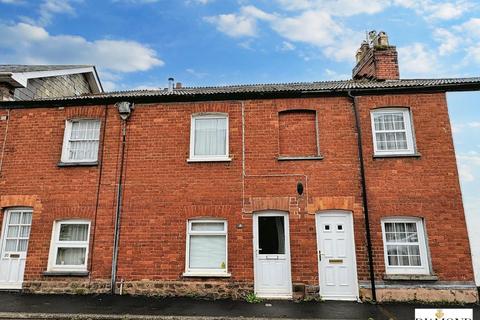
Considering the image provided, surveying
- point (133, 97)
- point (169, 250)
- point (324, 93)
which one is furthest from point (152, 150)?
point (324, 93)

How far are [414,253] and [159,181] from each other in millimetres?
7641

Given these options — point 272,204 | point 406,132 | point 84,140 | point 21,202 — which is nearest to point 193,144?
point 272,204

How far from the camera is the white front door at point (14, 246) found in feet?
32.6

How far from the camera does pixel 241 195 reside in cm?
982

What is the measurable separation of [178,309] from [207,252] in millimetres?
2035

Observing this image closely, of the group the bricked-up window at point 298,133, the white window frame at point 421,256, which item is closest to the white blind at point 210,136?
the bricked-up window at point 298,133

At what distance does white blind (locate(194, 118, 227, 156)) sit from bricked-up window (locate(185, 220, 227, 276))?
2.18 m

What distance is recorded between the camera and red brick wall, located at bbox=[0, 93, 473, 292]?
9336mm

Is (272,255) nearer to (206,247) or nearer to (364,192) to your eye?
(206,247)

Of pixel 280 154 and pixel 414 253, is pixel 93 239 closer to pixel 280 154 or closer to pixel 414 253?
pixel 280 154

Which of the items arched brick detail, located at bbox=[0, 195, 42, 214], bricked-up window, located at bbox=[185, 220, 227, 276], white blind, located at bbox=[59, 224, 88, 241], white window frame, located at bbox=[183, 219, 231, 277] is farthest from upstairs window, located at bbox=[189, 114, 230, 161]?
arched brick detail, located at bbox=[0, 195, 42, 214]

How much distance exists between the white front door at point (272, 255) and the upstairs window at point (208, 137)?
2330 millimetres

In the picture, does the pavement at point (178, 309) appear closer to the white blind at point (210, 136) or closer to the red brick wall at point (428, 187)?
the red brick wall at point (428, 187)

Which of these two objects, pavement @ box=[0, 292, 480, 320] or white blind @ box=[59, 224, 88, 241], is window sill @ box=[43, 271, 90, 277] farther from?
white blind @ box=[59, 224, 88, 241]
